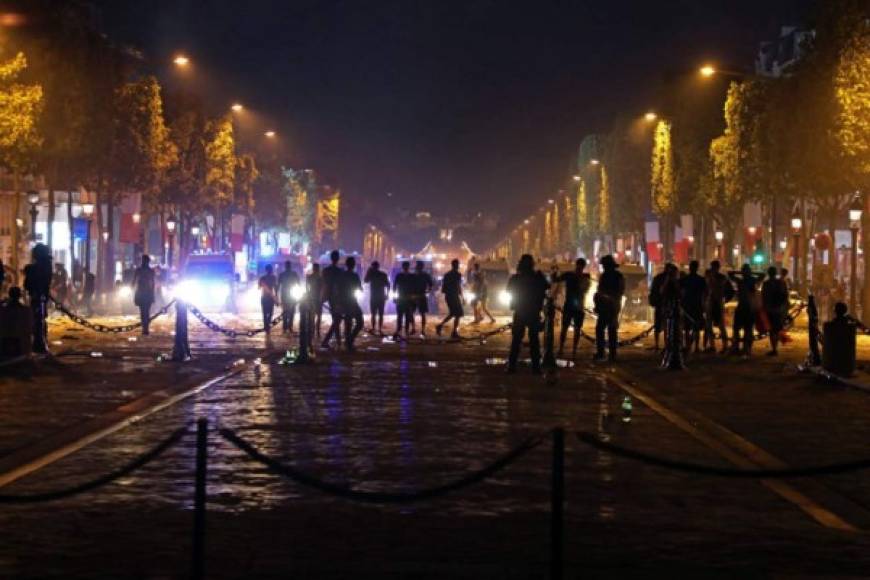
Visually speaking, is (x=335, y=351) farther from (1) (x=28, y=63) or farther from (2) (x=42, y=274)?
(1) (x=28, y=63)

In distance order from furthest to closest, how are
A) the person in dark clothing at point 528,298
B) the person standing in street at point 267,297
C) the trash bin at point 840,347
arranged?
the person standing in street at point 267,297
the person in dark clothing at point 528,298
the trash bin at point 840,347

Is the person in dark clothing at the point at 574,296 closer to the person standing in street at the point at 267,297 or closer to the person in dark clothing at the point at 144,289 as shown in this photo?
the person standing in street at the point at 267,297

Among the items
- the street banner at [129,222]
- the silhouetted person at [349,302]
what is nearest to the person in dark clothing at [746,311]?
the silhouetted person at [349,302]

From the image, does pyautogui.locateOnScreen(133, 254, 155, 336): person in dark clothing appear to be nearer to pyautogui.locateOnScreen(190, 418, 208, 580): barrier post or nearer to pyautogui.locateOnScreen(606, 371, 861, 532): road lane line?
pyautogui.locateOnScreen(606, 371, 861, 532): road lane line

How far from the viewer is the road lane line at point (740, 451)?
11.0 m

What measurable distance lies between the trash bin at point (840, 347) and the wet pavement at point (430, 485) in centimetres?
181

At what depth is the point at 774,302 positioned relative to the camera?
30.6 m

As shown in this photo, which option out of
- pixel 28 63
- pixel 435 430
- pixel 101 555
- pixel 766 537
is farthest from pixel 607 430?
pixel 28 63

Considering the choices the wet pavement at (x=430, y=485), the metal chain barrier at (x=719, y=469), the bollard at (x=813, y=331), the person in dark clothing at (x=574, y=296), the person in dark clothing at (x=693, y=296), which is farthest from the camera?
the person in dark clothing at (x=574, y=296)

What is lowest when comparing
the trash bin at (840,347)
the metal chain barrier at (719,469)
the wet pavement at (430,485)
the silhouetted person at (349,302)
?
the wet pavement at (430,485)

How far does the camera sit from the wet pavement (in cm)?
915

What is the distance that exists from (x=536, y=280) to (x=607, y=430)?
8128 mm

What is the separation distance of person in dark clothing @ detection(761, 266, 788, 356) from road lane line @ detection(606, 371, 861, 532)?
892 cm

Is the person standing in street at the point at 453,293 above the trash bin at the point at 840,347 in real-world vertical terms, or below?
above
